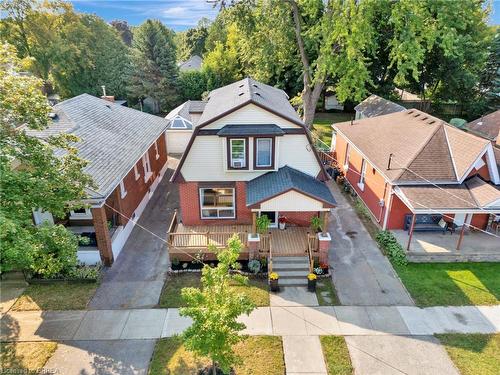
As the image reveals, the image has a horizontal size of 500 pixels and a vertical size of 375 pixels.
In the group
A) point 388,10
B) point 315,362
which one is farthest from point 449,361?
point 388,10

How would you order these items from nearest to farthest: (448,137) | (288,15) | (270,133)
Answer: (270,133) → (448,137) → (288,15)

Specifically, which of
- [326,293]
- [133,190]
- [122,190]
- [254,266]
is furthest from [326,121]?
[326,293]

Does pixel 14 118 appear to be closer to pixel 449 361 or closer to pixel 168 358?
pixel 168 358

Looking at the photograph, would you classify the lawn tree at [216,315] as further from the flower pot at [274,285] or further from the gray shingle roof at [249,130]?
the gray shingle roof at [249,130]

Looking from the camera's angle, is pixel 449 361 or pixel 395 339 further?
pixel 395 339

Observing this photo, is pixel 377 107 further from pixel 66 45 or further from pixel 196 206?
pixel 66 45

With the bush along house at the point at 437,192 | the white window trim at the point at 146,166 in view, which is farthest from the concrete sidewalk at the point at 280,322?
the white window trim at the point at 146,166

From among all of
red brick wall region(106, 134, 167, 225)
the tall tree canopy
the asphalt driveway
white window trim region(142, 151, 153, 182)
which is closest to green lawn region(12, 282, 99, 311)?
the asphalt driveway
